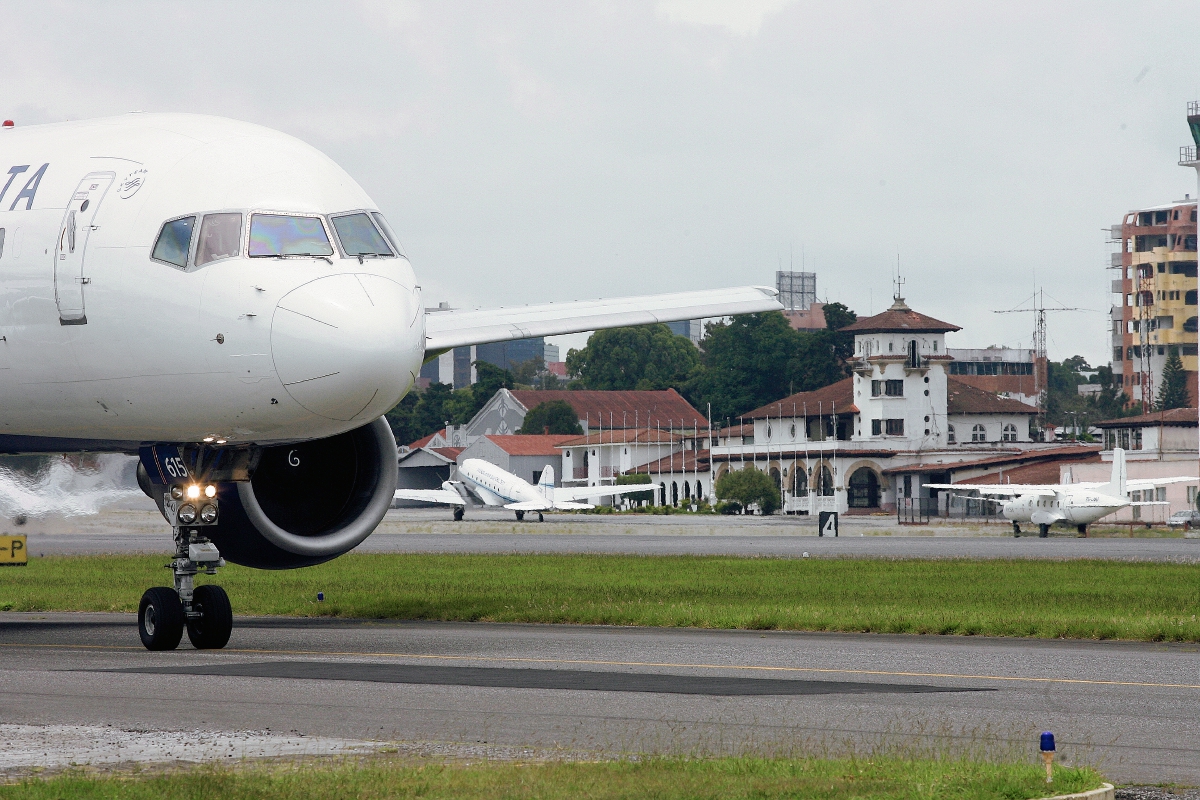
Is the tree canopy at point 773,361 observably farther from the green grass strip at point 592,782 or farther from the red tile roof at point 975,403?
the green grass strip at point 592,782

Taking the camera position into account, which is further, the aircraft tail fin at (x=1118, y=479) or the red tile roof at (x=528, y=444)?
the red tile roof at (x=528, y=444)

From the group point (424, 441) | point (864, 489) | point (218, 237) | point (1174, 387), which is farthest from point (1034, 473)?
point (218, 237)

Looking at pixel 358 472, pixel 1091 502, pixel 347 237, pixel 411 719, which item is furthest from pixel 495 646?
pixel 1091 502

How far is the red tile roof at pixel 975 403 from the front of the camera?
14675 centimetres

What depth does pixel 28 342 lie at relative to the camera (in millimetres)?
20656

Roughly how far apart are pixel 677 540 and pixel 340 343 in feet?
184

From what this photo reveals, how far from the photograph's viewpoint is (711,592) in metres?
34.4

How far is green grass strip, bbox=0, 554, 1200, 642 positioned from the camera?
85.3ft

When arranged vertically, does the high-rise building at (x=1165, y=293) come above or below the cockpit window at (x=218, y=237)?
above

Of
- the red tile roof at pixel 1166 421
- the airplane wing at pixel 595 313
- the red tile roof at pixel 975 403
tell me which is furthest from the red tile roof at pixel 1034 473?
the airplane wing at pixel 595 313

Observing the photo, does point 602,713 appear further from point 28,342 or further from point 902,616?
point 902,616

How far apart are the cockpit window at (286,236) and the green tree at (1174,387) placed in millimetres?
170452

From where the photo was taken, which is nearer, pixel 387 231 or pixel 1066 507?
pixel 387 231

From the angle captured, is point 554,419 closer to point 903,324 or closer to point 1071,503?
point 903,324
